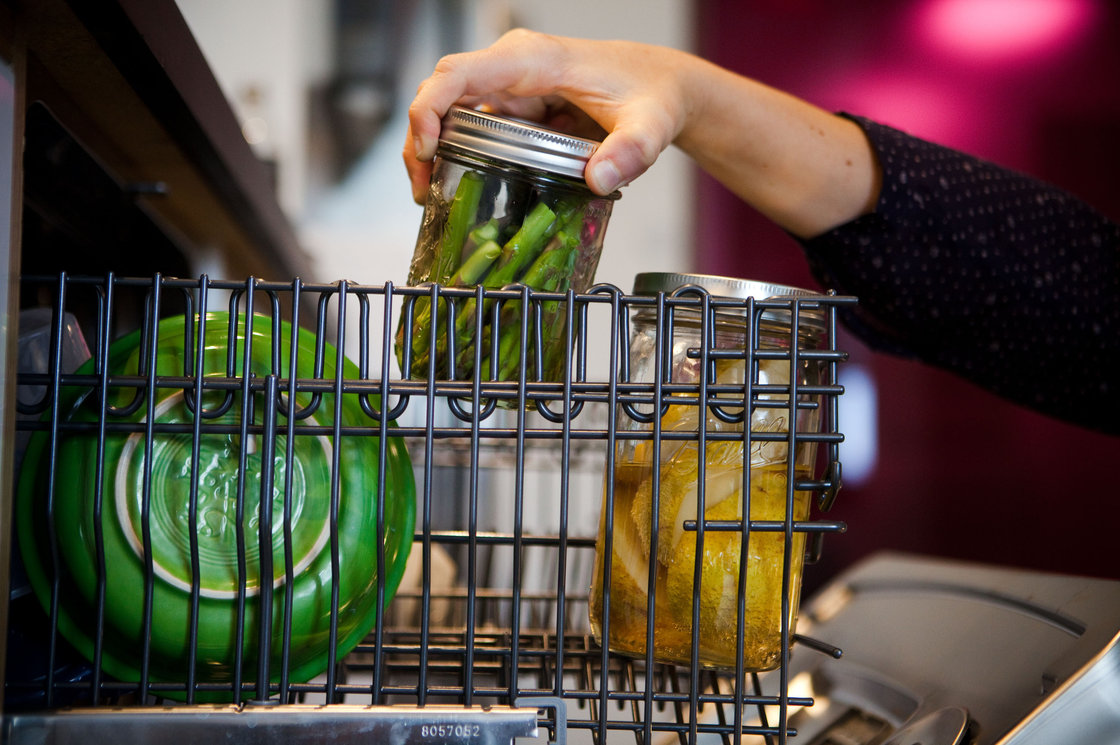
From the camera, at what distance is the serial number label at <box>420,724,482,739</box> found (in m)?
0.30

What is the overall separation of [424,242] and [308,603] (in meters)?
0.18

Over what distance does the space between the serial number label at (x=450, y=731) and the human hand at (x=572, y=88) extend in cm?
24

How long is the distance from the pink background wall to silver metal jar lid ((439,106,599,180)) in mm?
2217

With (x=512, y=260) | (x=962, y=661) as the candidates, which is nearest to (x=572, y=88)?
(x=512, y=260)

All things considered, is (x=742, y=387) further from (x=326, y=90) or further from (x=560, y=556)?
(x=326, y=90)

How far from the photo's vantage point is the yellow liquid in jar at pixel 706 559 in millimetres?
359

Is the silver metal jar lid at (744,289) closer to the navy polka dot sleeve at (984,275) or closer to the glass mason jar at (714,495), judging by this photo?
the glass mason jar at (714,495)

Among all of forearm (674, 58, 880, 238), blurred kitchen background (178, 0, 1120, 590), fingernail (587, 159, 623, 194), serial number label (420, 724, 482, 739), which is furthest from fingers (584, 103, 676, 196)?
blurred kitchen background (178, 0, 1120, 590)

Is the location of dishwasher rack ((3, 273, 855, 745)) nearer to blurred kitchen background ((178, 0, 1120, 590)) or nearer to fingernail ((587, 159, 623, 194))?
fingernail ((587, 159, 623, 194))

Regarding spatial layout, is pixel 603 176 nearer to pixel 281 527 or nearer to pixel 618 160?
pixel 618 160

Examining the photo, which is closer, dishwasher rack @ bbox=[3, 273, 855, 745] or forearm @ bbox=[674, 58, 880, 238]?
dishwasher rack @ bbox=[3, 273, 855, 745]

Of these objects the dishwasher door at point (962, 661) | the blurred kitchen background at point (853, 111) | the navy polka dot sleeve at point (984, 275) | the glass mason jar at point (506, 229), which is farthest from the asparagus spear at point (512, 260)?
the blurred kitchen background at point (853, 111)

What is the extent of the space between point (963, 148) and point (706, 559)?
2512 mm

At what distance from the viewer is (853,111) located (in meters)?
2.46
